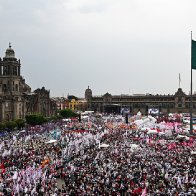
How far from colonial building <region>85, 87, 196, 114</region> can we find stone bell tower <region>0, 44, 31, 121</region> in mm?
67082

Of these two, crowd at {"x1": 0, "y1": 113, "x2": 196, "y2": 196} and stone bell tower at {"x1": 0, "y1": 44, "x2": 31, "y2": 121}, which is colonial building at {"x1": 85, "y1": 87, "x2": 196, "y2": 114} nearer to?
stone bell tower at {"x1": 0, "y1": 44, "x2": 31, "y2": 121}

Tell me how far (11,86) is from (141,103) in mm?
81963

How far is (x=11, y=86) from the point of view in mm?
73312

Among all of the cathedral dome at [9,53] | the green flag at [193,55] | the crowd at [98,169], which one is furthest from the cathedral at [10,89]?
the green flag at [193,55]

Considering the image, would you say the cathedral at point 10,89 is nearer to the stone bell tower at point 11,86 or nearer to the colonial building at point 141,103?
the stone bell tower at point 11,86

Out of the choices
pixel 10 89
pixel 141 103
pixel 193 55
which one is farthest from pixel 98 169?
pixel 141 103

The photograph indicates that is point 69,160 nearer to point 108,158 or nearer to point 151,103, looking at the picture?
point 108,158

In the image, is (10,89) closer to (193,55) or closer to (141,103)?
(193,55)

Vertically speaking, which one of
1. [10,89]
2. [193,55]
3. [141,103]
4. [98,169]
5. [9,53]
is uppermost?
[9,53]

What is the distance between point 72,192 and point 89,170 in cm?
433

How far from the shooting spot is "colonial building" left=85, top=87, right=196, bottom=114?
13862 centimetres

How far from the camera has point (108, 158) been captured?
82.9 ft

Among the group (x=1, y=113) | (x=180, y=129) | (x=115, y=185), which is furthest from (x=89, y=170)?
(x=1, y=113)

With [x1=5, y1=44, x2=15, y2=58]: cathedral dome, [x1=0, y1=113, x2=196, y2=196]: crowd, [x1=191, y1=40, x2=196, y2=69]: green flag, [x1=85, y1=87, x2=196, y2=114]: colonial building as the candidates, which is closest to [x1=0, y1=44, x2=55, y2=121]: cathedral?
[x1=5, y1=44, x2=15, y2=58]: cathedral dome
